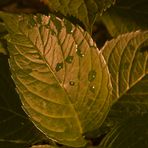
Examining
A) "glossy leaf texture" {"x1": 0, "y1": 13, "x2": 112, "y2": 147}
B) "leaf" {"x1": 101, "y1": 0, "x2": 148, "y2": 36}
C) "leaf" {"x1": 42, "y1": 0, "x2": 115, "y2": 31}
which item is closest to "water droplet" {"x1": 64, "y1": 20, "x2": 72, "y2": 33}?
"glossy leaf texture" {"x1": 0, "y1": 13, "x2": 112, "y2": 147}

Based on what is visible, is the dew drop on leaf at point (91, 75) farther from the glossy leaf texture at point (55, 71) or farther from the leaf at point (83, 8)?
the leaf at point (83, 8)

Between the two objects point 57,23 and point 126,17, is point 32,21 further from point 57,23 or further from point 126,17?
point 126,17

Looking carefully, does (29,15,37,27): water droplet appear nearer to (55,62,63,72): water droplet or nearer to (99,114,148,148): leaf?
(55,62,63,72): water droplet

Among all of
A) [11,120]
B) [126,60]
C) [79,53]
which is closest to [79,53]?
[79,53]

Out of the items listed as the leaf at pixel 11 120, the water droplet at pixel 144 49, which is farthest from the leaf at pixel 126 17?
the leaf at pixel 11 120

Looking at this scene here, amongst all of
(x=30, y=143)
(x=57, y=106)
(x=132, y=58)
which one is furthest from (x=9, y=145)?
(x=132, y=58)

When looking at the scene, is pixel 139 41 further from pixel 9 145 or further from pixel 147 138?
pixel 9 145
